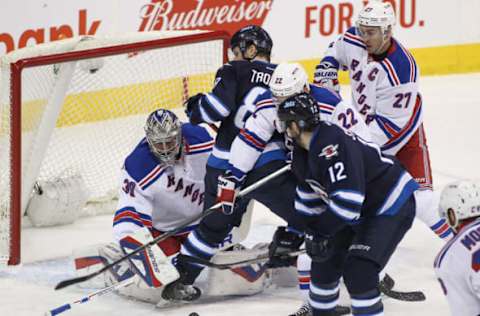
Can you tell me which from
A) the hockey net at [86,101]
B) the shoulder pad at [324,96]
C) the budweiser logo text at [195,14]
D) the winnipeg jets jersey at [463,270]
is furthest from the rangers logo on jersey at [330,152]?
the budweiser logo text at [195,14]

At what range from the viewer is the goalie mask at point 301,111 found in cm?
421

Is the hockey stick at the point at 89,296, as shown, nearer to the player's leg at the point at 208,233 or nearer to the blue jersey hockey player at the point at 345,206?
the player's leg at the point at 208,233

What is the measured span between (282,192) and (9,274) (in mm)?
1326

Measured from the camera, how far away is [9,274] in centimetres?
552

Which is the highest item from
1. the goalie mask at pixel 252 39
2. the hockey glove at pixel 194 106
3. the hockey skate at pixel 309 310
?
the goalie mask at pixel 252 39

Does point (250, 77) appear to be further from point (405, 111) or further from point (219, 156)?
point (405, 111)

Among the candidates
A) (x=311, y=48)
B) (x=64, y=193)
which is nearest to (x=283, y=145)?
(x=64, y=193)

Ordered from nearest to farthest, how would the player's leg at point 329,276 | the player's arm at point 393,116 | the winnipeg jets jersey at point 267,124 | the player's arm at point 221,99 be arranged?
1. the player's leg at point 329,276
2. the winnipeg jets jersey at point 267,124
3. the player's arm at point 221,99
4. the player's arm at point 393,116

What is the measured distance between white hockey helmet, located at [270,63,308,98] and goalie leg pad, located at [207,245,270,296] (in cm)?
90

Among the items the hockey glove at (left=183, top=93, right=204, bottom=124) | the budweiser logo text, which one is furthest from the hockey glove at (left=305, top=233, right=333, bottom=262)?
the budweiser logo text

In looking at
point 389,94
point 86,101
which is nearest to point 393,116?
point 389,94

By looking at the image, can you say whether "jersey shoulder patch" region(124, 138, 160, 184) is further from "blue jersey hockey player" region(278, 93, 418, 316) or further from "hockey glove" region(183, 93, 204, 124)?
"blue jersey hockey player" region(278, 93, 418, 316)

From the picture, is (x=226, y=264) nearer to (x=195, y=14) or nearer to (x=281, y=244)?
(x=281, y=244)

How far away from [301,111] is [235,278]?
A: 3.85ft
